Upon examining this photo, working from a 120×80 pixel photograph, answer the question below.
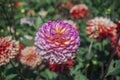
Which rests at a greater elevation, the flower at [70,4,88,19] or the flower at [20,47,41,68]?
the flower at [70,4,88,19]

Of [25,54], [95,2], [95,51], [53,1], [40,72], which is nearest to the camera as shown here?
[25,54]

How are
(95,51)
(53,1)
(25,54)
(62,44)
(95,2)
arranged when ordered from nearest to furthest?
(62,44) → (25,54) → (95,51) → (95,2) → (53,1)

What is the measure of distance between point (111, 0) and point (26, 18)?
3.10 feet

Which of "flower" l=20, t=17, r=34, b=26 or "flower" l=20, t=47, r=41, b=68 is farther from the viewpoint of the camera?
"flower" l=20, t=17, r=34, b=26

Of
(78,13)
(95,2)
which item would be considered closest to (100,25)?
(78,13)

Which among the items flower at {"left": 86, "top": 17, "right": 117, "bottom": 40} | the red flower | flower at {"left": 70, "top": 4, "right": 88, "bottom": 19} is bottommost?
the red flower

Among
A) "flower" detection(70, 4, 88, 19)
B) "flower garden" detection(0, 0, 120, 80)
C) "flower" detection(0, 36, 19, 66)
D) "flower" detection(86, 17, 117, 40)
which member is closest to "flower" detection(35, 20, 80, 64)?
"flower garden" detection(0, 0, 120, 80)

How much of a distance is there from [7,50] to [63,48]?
1.12ft

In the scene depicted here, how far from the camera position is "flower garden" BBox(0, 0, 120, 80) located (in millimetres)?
1745

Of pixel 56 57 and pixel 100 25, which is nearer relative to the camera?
pixel 56 57

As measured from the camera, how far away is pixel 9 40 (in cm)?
→ 196

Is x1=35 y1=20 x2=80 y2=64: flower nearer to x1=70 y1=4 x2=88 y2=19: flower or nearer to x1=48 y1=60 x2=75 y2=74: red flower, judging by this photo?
x1=48 y1=60 x2=75 y2=74: red flower

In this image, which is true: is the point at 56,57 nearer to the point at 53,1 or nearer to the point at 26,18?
the point at 26,18

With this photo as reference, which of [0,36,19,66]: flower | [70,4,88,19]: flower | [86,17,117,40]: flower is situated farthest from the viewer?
[70,4,88,19]: flower
